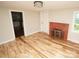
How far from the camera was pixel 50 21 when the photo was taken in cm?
558

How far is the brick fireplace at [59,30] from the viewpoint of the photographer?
4602mm

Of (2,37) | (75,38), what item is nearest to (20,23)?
(2,37)

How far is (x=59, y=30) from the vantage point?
4934 mm

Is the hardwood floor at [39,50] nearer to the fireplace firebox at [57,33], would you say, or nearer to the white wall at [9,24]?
the white wall at [9,24]

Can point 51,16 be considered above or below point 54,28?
above

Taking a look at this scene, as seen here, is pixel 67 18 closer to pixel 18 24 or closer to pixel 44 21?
pixel 44 21

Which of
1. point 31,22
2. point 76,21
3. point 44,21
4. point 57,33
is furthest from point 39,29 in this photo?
point 76,21

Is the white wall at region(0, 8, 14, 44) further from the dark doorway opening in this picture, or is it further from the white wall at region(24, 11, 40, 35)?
the white wall at region(24, 11, 40, 35)

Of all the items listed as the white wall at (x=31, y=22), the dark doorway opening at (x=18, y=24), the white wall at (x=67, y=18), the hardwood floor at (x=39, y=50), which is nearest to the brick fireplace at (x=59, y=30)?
the white wall at (x=67, y=18)

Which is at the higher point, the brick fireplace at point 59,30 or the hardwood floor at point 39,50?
the brick fireplace at point 59,30

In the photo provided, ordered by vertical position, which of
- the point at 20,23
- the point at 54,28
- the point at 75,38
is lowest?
the point at 75,38

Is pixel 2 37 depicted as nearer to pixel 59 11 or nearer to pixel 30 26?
pixel 30 26

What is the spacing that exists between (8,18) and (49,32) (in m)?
3.17

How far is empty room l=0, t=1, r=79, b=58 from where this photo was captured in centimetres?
324
